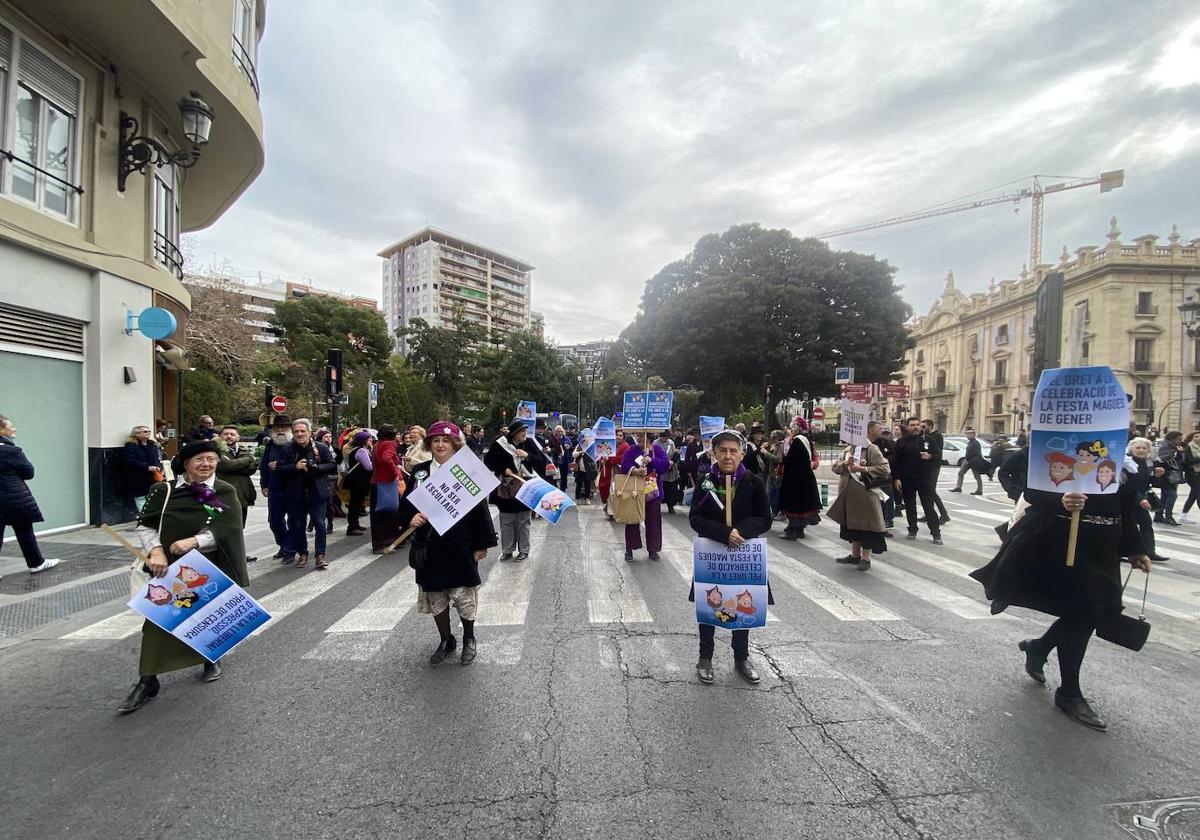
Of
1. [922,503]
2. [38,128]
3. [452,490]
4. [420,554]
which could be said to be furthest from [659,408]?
[38,128]

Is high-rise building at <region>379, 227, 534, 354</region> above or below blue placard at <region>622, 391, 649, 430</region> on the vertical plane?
above

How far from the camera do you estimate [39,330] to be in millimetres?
8438

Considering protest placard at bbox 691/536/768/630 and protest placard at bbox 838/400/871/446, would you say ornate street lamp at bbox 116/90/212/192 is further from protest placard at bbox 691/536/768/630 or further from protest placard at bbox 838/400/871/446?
protest placard at bbox 838/400/871/446

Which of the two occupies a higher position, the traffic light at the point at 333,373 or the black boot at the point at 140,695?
the traffic light at the point at 333,373

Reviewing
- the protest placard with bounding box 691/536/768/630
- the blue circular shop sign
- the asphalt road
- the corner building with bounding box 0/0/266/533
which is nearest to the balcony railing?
the corner building with bounding box 0/0/266/533

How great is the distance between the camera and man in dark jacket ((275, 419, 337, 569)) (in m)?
6.88

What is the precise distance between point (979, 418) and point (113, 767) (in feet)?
236

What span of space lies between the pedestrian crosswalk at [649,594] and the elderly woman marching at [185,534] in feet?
2.93

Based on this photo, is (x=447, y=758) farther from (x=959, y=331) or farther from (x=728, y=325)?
(x=959, y=331)

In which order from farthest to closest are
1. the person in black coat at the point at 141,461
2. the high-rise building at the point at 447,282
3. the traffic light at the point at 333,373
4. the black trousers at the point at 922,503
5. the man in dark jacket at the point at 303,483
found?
the high-rise building at the point at 447,282 < the traffic light at the point at 333,373 < the black trousers at the point at 922,503 < the person in black coat at the point at 141,461 < the man in dark jacket at the point at 303,483

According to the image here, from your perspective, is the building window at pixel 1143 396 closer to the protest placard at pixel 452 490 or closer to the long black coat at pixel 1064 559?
the long black coat at pixel 1064 559

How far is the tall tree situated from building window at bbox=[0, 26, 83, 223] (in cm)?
3061

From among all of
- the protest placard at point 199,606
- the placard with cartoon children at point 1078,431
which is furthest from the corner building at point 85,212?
the placard with cartoon children at point 1078,431

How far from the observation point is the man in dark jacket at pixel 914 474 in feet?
28.9
